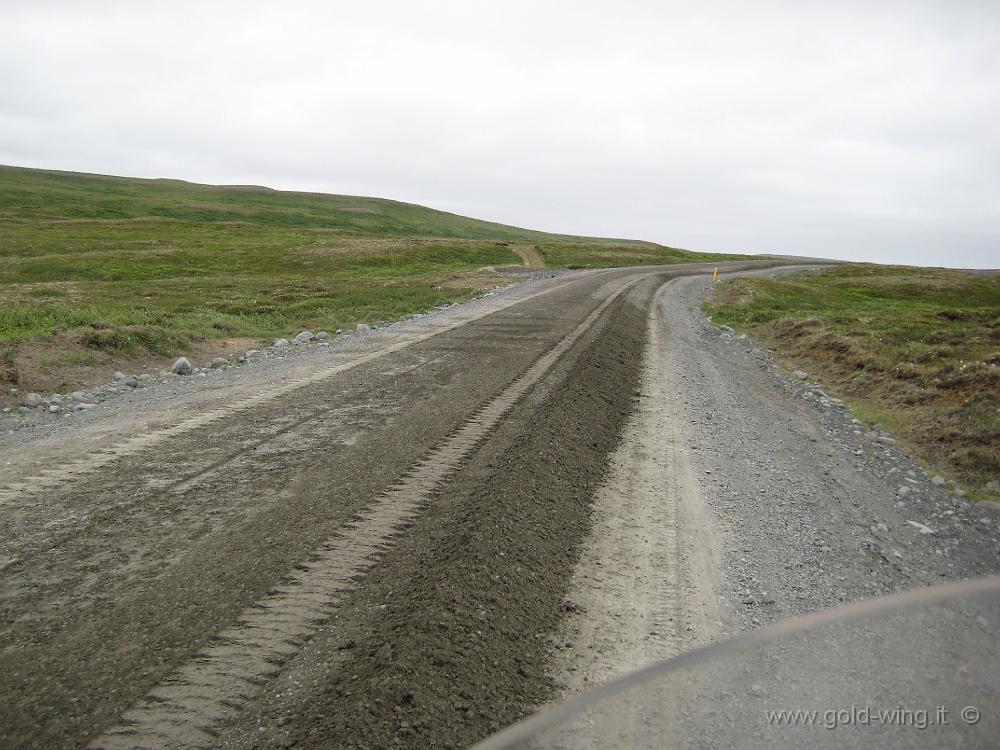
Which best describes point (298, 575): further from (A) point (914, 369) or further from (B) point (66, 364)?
(A) point (914, 369)

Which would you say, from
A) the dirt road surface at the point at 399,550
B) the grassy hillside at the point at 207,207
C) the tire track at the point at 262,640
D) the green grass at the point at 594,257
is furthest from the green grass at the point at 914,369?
the grassy hillside at the point at 207,207

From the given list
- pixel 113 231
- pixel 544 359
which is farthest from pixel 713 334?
pixel 113 231

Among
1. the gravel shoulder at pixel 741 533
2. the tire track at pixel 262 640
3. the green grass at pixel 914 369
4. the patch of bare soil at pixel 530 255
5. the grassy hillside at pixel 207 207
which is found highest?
the grassy hillside at pixel 207 207

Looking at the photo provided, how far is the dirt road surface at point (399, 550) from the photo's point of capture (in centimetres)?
267

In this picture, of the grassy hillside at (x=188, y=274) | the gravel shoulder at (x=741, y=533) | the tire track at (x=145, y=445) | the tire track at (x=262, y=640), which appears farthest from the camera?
the grassy hillside at (x=188, y=274)

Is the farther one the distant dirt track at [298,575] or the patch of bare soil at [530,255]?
the patch of bare soil at [530,255]

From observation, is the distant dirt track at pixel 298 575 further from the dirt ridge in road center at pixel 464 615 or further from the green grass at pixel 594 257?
the green grass at pixel 594 257

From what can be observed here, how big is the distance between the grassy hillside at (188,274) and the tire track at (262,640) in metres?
7.18

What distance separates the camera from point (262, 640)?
3020mm

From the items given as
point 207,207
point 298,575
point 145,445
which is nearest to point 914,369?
point 298,575

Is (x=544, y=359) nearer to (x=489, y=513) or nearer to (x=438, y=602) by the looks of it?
(x=489, y=513)

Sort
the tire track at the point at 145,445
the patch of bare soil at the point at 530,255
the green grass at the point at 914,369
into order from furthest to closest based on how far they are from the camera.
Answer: the patch of bare soil at the point at 530,255
the green grass at the point at 914,369
the tire track at the point at 145,445

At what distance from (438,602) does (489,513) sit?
1129mm

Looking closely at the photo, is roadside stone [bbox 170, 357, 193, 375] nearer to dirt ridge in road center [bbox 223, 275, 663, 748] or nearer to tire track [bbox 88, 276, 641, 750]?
dirt ridge in road center [bbox 223, 275, 663, 748]
